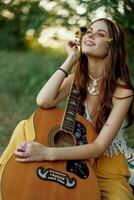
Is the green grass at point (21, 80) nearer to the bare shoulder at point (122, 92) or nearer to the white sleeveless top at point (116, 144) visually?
the white sleeveless top at point (116, 144)

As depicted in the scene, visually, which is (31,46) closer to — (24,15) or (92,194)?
(24,15)

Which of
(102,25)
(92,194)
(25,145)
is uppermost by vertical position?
(102,25)

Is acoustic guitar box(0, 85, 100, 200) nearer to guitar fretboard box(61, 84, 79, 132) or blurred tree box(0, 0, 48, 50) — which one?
guitar fretboard box(61, 84, 79, 132)

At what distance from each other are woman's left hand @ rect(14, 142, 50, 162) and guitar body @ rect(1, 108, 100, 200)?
25 millimetres

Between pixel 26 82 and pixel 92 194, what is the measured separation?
4.71m

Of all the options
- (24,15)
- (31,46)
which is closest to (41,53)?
(31,46)

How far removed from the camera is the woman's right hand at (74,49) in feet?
11.7

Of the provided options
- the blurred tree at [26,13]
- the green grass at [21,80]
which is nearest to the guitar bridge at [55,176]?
the green grass at [21,80]

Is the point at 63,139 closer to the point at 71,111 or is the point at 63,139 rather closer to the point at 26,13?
the point at 71,111

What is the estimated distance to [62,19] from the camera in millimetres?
6258

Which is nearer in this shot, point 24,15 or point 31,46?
point 24,15

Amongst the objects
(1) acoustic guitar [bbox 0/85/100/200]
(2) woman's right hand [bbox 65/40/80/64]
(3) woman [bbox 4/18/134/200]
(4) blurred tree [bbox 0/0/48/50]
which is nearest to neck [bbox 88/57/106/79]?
(3) woman [bbox 4/18/134/200]

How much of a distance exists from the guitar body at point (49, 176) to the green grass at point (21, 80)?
9.23ft

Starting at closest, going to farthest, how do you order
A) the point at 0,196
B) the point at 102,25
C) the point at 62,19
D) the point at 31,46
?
1. the point at 0,196
2. the point at 102,25
3. the point at 62,19
4. the point at 31,46
